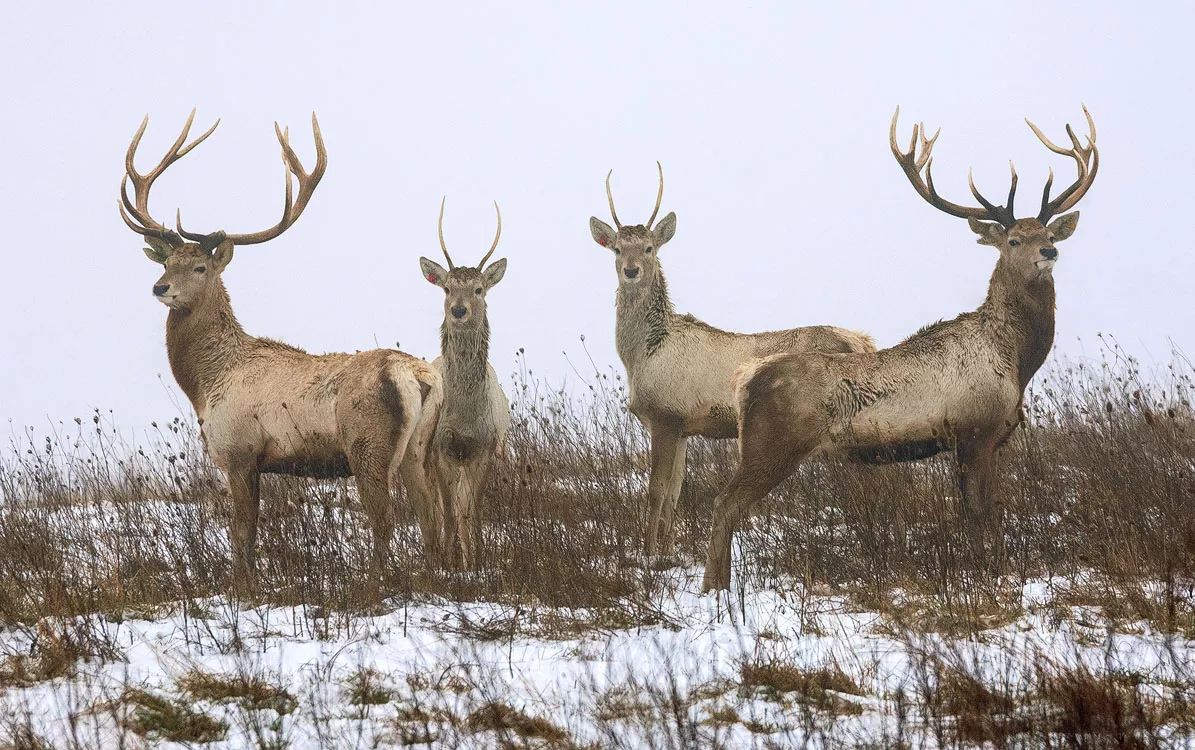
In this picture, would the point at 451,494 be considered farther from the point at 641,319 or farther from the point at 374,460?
the point at 641,319

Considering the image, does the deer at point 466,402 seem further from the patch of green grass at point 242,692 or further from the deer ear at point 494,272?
the patch of green grass at point 242,692

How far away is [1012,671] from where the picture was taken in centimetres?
486

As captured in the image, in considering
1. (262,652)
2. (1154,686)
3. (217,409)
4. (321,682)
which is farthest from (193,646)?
(1154,686)

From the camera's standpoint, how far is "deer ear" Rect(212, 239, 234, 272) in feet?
28.3

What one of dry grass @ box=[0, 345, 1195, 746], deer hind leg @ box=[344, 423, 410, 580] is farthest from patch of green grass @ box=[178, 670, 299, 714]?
deer hind leg @ box=[344, 423, 410, 580]

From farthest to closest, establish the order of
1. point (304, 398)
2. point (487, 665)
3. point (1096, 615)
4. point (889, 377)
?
point (304, 398), point (889, 377), point (1096, 615), point (487, 665)

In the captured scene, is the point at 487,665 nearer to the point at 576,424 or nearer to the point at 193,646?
the point at 193,646

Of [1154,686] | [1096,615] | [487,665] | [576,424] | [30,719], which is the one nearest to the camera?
[30,719]

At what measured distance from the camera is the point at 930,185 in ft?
27.9

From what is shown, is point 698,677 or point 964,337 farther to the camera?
point 964,337

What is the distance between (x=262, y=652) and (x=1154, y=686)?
347 cm

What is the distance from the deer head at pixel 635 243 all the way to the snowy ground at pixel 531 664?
377cm

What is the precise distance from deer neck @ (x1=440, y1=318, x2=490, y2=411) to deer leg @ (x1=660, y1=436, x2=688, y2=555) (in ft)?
4.63

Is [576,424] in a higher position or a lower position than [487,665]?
higher
